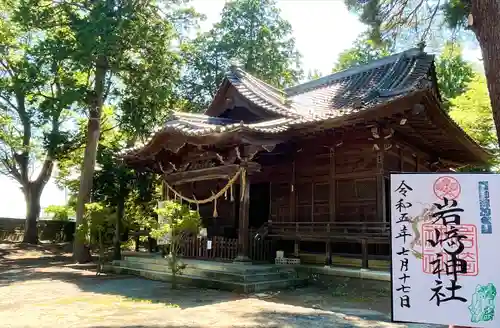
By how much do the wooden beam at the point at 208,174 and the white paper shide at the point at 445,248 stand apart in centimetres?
710

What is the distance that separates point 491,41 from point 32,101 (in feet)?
58.0

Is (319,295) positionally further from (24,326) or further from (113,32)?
(113,32)

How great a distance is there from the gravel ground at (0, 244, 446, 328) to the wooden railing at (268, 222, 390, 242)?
1.19 metres

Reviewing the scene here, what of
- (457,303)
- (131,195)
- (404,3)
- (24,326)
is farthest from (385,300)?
(131,195)

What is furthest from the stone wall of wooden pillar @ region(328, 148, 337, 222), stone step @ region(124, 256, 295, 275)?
wooden pillar @ region(328, 148, 337, 222)

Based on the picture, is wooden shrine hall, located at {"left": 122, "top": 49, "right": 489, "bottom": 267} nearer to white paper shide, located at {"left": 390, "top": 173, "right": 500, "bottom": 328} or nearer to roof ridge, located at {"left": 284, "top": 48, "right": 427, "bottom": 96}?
roof ridge, located at {"left": 284, "top": 48, "right": 427, "bottom": 96}

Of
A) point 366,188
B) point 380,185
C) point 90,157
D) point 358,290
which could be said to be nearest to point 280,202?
point 366,188

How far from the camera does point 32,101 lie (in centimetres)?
1762

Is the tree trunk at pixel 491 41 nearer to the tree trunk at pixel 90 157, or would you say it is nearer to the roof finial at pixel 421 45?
the roof finial at pixel 421 45

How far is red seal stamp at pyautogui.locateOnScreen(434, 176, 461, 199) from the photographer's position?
3971mm

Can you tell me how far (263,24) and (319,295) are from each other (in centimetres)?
2479

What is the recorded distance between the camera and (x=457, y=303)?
148 inches

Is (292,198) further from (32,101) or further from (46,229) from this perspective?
(46,229)

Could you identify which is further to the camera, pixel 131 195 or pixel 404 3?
pixel 131 195
